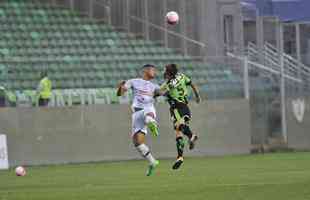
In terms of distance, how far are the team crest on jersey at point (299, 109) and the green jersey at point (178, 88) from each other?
37.4ft

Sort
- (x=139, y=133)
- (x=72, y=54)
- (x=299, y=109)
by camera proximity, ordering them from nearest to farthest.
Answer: (x=139, y=133), (x=72, y=54), (x=299, y=109)

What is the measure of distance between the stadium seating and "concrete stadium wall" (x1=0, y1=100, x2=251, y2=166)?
0.94 metres

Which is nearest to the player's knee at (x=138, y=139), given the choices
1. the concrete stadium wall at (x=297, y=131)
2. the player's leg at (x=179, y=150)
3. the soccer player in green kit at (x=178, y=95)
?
the player's leg at (x=179, y=150)

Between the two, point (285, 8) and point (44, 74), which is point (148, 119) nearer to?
point (44, 74)

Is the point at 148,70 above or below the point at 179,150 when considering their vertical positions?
above

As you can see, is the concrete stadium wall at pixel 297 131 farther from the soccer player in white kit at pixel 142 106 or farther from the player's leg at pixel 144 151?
the player's leg at pixel 144 151

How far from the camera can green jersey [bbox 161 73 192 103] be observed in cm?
2352

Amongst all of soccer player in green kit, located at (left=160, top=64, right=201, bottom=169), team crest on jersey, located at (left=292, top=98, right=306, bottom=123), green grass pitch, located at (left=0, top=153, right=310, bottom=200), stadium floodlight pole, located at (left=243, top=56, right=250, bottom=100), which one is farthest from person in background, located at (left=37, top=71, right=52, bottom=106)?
team crest on jersey, located at (left=292, top=98, right=306, bottom=123)

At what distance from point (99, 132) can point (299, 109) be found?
24.0 ft

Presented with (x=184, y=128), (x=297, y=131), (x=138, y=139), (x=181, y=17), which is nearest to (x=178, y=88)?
(x=184, y=128)

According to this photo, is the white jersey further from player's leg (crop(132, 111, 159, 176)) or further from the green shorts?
the green shorts

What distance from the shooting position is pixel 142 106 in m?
22.1

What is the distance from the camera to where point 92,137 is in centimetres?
3067

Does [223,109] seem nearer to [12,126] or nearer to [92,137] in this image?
[92,137]
